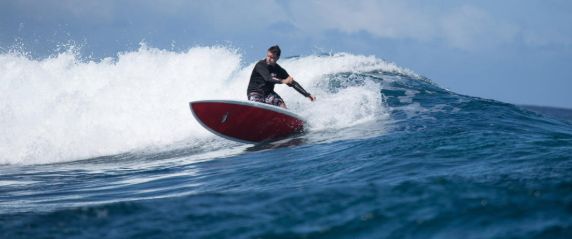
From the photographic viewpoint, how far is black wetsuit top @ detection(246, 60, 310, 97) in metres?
11.4

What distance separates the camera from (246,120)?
446 inches

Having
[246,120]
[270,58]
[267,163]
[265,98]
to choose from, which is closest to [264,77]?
[270,58]

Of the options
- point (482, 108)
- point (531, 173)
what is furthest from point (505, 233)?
point (482, 108)

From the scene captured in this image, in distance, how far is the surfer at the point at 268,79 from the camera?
11414 millimetres

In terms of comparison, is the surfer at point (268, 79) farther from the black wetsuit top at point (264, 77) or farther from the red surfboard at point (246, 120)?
the red surfboard at point (246, 120)

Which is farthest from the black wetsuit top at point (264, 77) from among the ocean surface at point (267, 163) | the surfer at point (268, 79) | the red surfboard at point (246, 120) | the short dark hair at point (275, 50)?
the ocean surface at point (267, 163)

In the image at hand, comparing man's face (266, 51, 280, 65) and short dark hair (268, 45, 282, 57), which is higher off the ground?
short dark hair (268, 45, 282, 57)

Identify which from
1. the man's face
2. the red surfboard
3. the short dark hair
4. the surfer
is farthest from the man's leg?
the short dark hair

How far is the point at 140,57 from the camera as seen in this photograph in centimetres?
2017

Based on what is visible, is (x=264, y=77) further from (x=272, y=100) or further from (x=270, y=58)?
(x=272, y=100)

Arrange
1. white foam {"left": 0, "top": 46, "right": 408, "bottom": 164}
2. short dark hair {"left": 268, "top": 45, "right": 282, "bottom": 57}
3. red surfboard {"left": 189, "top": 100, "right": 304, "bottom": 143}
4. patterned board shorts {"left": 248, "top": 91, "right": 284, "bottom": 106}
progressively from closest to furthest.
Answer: red surfboard {"left": 189, "top": 100, "right": 304, "bottom": 143}, short dark hair {"left": 268, "top": 45, "right": 282, "bottom": 57}, patterned board shorts {"left": 248, "top": 91, "right": 284, "bottom": 106}, white foam {"left": 0, "top": 46, "right": 408, "bottom": 164}

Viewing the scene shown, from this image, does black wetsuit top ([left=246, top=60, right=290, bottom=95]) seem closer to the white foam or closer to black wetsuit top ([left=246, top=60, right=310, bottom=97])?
black wetsuit top ([left=246, top=60, right=310, bottom=97])

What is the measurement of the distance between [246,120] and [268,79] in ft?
2.93

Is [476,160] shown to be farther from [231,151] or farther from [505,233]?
[231,151]
